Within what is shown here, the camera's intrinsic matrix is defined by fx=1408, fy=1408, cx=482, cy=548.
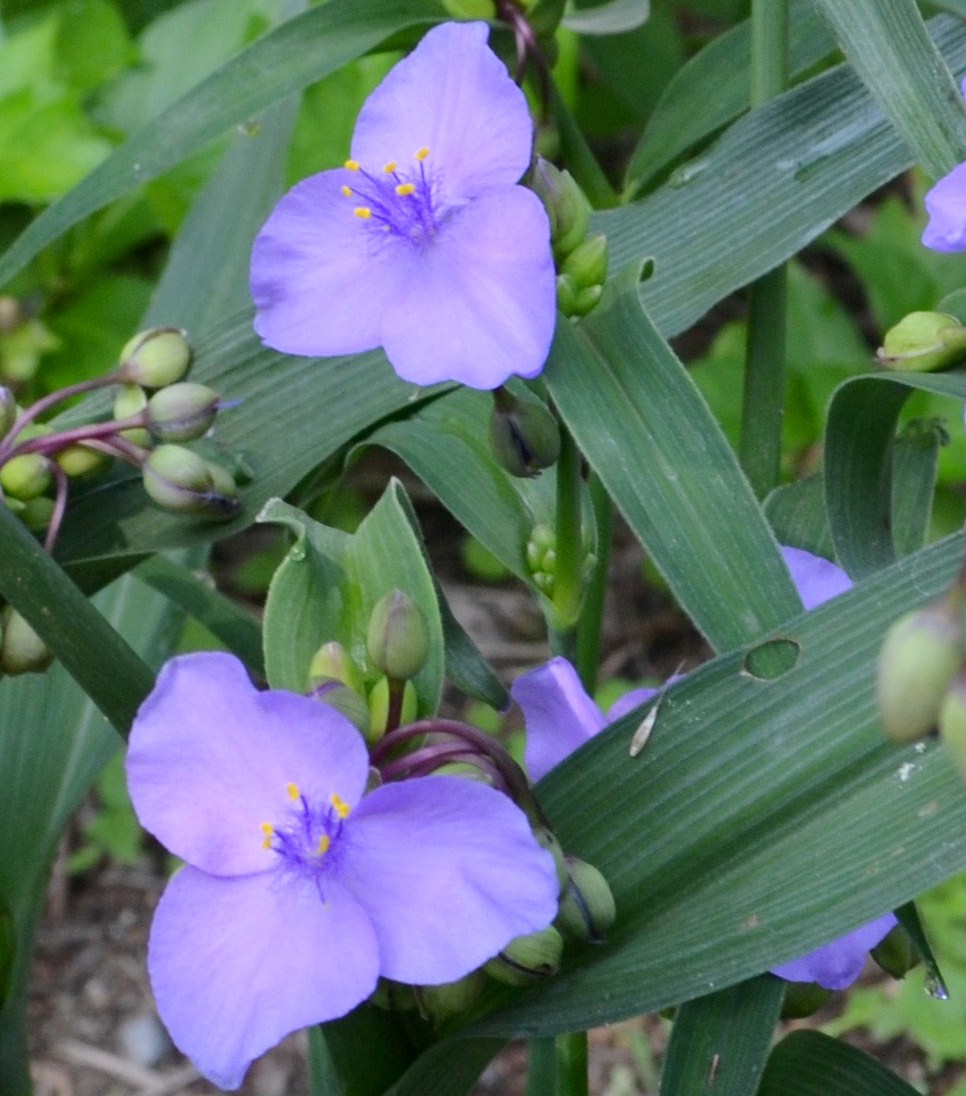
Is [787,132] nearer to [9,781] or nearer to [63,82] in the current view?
[9,781]

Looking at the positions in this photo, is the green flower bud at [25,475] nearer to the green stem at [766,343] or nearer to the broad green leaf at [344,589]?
the broad green leaf at [344,589]

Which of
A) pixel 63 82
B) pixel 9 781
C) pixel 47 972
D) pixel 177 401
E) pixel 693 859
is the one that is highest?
pixel 63 82

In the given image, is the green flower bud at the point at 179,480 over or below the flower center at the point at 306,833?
over

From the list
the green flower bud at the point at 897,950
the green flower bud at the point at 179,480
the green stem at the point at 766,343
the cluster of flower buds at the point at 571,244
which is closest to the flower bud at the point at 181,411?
the green flower bud at the point at 179,480

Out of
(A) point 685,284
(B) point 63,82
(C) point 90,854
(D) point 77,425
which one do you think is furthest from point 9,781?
(B) point 63,82

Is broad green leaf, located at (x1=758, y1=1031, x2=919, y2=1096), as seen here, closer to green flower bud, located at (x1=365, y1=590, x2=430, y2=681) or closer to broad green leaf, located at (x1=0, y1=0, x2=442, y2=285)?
green flower bud, located at (x1=365, y1=590, x2=430, y2=681)

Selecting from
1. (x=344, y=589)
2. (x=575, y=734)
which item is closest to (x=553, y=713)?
(x=575, y=734)
